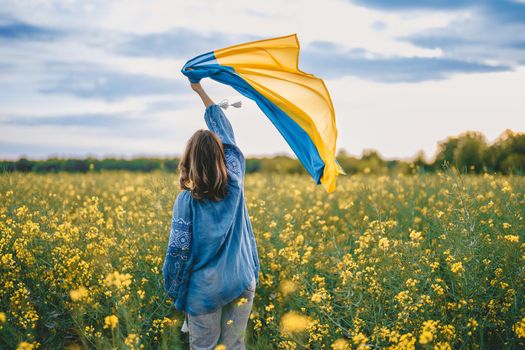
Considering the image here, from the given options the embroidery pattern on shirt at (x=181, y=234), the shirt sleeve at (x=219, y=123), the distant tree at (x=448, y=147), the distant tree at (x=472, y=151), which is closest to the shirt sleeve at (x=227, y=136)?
the shirt sleeve at (x=219, y=123)

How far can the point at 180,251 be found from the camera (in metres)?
3.37

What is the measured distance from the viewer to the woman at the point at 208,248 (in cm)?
333

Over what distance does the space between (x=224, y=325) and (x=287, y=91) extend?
250 centimetres

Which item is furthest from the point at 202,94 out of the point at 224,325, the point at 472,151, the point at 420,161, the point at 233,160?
the point at 420,161

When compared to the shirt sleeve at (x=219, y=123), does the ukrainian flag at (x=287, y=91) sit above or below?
above

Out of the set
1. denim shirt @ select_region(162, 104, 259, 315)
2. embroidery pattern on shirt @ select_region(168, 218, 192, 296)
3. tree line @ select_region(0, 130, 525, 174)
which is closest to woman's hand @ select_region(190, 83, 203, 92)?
denim shirt @ select_region(162, 104, 259, 315)

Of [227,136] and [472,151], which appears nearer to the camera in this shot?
[227,136]

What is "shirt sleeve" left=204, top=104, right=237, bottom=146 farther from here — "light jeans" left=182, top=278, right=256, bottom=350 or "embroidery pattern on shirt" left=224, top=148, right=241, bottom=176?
"light jeans" left=182, top=278, right=256, bottom=350

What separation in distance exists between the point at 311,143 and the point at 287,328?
204 cm

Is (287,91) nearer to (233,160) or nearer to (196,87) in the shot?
(196,87)

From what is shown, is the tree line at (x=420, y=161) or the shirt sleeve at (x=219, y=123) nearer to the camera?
the shirt sleeve at (x=219, y=123)

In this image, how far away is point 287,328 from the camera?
3447 millimetres

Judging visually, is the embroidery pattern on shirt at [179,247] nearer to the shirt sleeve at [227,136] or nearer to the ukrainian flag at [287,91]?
the shirt sleeve at [227,136]

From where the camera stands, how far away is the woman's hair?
3.27 meters
